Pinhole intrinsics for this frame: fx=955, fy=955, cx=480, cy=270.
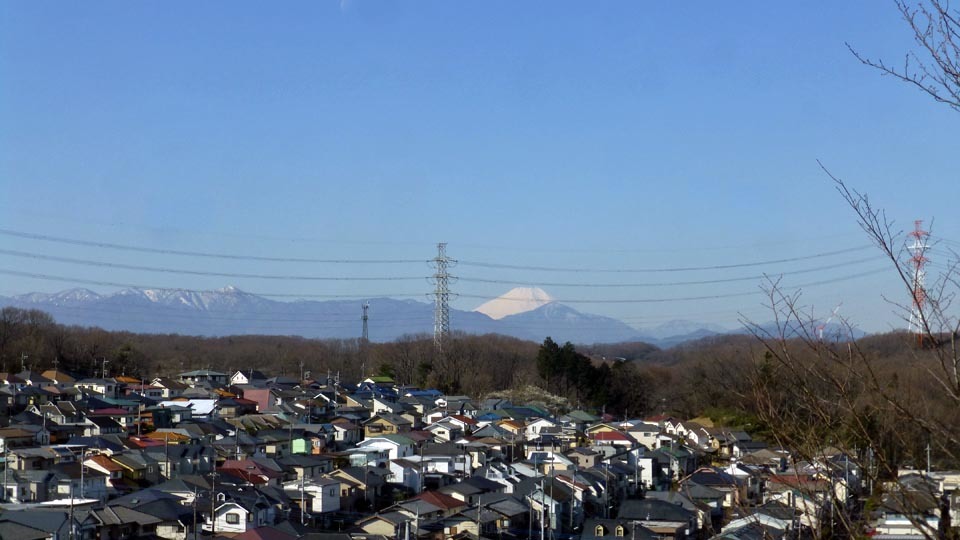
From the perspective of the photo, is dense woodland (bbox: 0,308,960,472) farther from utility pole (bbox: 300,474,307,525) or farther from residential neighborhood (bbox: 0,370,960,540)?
utility pole (bbox: 300,474,307,525)

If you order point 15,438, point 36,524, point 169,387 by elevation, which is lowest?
point 36,524

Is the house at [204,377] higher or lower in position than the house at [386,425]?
higher

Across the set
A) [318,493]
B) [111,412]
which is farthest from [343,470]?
[111,412]

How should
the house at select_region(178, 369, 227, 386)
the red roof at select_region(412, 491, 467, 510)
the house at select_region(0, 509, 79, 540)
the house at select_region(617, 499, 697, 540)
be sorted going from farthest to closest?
the house at select_region(178, 369, 227, 386) → the red roof at select_region(412, 491, 467, 510) → the house at select_region(617, 499, 697, 540) → the house at select_region(0, 509, 79, 540)

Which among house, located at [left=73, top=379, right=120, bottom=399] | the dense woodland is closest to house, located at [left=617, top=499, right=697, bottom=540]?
the dense woodland

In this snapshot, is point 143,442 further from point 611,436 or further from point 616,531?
point 611,436

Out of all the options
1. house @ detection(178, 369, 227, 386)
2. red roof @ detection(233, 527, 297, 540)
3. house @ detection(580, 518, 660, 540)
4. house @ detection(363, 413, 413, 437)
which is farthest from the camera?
house @ detection(178, 369, 227, 386)

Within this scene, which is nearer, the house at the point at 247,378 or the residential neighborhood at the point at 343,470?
the residential neighborhood at the point at 343,470

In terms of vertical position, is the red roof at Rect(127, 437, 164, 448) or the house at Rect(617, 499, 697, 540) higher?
the red roof at Rect(127, 437, 164, 448)

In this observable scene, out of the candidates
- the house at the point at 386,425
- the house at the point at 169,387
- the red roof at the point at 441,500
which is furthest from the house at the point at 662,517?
the house at the point at 169,387

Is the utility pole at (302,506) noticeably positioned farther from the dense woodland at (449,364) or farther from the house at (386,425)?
the dense woodland at (449,364)
